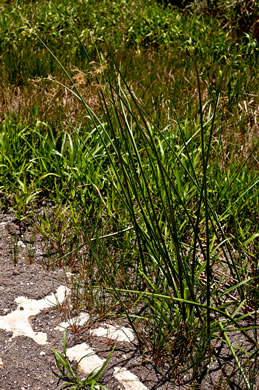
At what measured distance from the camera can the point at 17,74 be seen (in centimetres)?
403

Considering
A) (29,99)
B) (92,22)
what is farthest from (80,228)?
(92,22)

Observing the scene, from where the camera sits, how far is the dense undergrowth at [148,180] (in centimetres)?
167

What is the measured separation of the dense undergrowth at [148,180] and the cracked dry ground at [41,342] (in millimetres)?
84

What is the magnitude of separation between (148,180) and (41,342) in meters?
1.17

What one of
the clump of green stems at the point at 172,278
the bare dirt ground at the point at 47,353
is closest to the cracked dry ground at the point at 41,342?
the bare dirt ground at the point at 47,353

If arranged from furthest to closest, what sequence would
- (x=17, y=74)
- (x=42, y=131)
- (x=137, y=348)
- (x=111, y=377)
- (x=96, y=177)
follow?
1. (x=17, y=74)
2. (x=42, y=131)
3. (x=96, y=177)
4. (x=137, y=348)
5. (x=111, y=377)

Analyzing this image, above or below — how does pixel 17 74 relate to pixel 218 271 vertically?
above

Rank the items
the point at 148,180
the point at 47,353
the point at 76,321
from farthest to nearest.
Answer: the point at 148,180
the point at 76,321
the point at 47,353

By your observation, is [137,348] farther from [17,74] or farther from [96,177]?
[17,74]

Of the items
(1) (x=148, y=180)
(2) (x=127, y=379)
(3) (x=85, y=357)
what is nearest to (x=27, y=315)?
(3) (x=85, y=357)

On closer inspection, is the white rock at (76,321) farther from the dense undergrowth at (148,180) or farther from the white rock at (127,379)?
the white rock at (127,379)

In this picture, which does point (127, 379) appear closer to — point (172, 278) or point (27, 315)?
point (172, 278)

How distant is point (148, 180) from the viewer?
2.66 m

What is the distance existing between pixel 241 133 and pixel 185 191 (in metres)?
1.14
